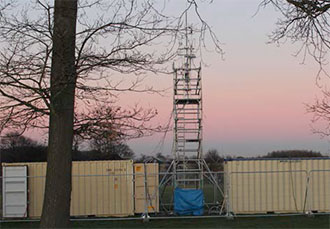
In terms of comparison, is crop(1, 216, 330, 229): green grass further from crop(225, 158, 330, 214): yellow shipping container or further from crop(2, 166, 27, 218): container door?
crop(2, 166, 27, 218): container door

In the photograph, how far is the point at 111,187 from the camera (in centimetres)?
2131

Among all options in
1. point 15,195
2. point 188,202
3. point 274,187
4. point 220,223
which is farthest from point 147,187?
point 15,195

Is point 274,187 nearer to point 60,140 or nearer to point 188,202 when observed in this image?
point 188,202

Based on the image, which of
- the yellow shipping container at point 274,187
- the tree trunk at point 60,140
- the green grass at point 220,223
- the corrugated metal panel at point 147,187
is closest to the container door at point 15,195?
the green grass at point 220,223

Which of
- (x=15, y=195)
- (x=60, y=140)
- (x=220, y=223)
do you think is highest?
(x=60, y=140)

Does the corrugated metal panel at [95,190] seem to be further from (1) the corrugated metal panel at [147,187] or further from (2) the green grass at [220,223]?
(2) the green grass at [220,223]

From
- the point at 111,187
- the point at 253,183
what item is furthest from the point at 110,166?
the point at 253,183

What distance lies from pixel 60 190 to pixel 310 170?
47.7 ft

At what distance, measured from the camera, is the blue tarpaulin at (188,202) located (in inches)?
814

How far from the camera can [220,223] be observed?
60.6 feet

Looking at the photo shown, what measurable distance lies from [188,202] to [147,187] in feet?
6.04

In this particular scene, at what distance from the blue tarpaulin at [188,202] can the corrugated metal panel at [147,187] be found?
90 centimetres

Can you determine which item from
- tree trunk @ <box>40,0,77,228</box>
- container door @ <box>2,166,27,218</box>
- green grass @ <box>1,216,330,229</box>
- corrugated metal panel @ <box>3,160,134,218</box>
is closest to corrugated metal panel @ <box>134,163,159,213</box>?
corrugated metal panel @ <box>3,160,134,218</box>

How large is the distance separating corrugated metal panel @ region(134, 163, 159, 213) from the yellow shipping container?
3.05 m
